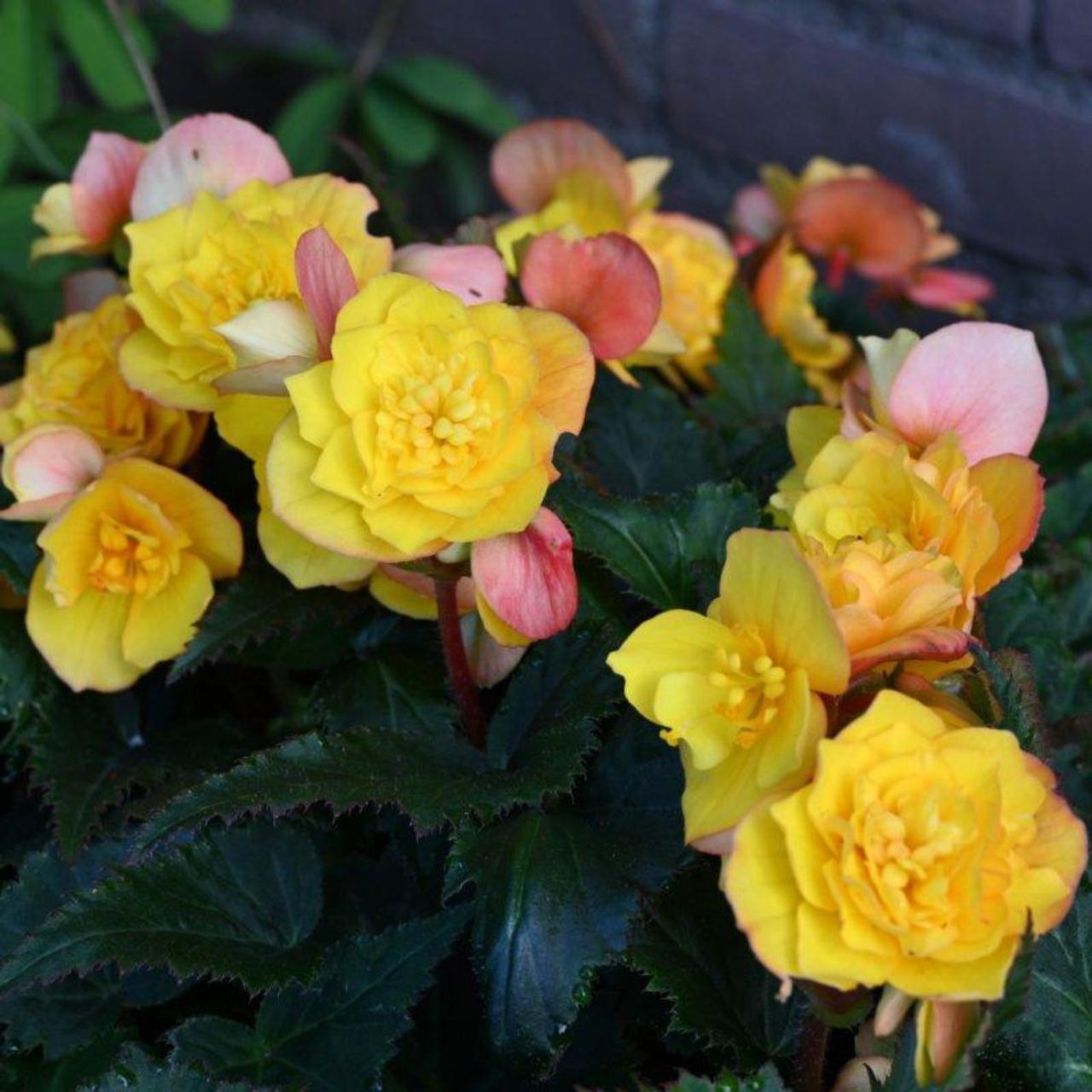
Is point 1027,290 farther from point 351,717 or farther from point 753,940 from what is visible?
point 753,940

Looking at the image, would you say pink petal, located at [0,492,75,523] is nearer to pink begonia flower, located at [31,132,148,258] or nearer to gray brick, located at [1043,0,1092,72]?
pink begonia flower, located at [31,132,148,258]

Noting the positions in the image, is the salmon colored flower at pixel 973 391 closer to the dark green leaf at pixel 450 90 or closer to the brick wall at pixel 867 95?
the brick wall at pixel 867 95

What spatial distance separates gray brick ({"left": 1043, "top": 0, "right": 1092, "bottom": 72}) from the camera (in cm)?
140

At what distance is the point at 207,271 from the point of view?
667mm

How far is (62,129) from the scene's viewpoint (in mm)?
1430

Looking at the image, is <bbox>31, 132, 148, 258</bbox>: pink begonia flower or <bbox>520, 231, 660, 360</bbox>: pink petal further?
<bbox>31, 132, 148, 258</bbox>: pink begonia flower

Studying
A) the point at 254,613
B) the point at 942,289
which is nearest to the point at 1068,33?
the point at 942,289

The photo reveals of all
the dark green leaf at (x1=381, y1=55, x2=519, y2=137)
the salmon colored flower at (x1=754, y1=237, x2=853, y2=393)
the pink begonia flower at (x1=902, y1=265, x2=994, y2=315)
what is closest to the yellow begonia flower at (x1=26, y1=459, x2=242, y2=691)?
the salmon colored flower at (x1=754, y1=237, x2=853, y2=393)

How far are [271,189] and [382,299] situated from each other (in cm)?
18

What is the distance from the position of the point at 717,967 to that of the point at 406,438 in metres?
0.25

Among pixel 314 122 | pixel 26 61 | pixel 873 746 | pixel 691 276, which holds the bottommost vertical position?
pixel 314 122

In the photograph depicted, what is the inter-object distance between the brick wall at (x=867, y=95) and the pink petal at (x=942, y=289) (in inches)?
15.9

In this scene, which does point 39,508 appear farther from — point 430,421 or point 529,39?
point 529,39

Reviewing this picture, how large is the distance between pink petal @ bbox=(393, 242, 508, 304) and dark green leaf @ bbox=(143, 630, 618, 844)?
159 millimetres
